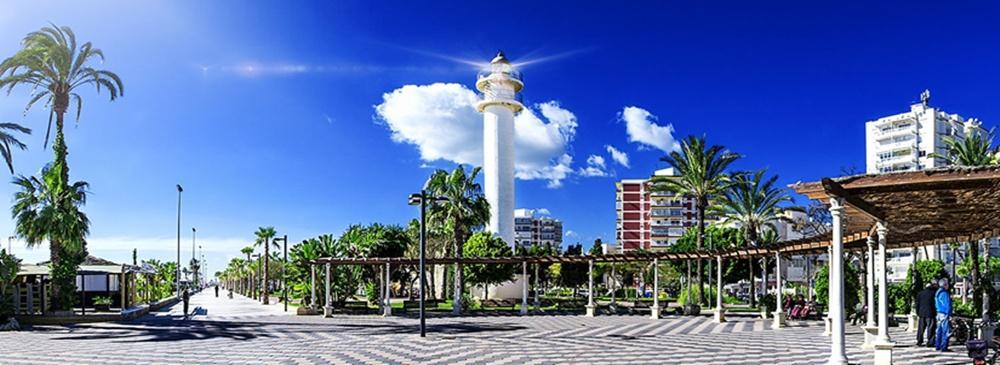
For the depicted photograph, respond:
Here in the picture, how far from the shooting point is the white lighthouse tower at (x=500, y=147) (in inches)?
2235

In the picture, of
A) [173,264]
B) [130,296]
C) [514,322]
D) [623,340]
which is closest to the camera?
[623,340]

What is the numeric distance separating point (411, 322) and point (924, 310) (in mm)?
17718

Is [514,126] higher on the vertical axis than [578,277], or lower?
higher

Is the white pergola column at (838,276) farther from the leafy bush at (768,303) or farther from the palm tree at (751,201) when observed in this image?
the palm tree at (751,201)

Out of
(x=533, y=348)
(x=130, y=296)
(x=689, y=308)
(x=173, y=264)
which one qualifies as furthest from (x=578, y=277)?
(x=173, y=264)

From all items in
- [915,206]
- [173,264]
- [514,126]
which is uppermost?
[514,126]

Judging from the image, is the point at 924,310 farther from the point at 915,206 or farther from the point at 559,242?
the point at 559,242

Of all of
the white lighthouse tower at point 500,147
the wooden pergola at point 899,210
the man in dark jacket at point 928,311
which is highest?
the white lighthouse tower at point 500,147

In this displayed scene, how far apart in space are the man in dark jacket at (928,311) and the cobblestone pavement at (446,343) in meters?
0.42

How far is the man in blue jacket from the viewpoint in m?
14.5

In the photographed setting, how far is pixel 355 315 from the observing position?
3366cm

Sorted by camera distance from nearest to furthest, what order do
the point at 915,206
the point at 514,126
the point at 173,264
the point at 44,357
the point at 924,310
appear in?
the point at 915,206, the point at 924,310, the point at 44,357, the point at 514,126, the point at 173,264

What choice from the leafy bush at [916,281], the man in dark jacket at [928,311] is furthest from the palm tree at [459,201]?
the man in dark jacket at [928,311]

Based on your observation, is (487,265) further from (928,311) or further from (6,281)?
(928,311)
